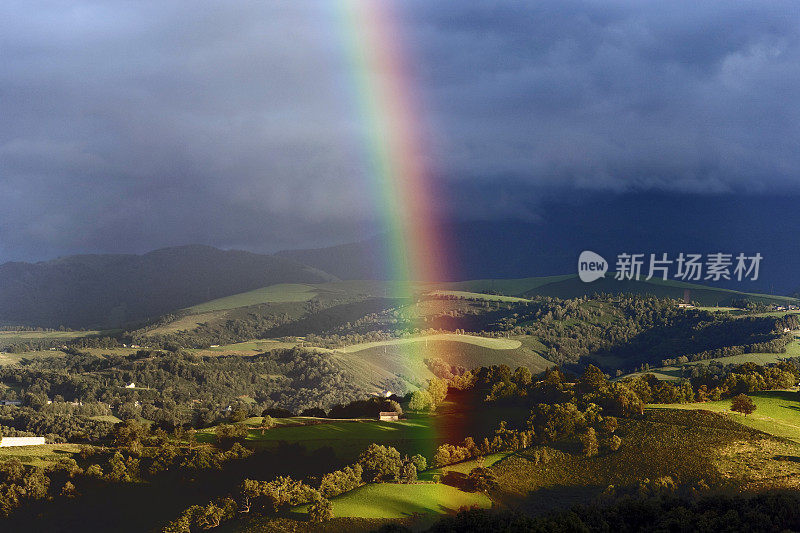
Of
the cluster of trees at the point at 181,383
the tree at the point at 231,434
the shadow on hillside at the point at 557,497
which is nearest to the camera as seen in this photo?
the shadow on hillside at the point at 557,497

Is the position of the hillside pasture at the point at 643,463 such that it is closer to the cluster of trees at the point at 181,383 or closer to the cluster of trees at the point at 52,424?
the cluster of trees at the point at 52,424

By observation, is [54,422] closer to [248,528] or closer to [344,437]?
[344,437]

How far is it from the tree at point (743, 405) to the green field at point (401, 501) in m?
22.7

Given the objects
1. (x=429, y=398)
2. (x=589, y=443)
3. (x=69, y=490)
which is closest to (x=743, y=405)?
(x=589, y=443)

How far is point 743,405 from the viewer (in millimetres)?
64000

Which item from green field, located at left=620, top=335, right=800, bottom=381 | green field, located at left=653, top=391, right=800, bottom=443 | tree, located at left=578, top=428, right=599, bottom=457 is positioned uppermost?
green field, located at left=620, top=335, right=800, bottom=381

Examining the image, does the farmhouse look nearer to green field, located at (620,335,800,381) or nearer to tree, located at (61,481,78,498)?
tree, located at (61,481,78,498)

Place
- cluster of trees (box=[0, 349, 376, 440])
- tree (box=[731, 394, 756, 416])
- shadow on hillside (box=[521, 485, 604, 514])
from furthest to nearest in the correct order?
cluster of trees (box=[0, 349, 376, 440])
tree (box=[731, 394, 756, 416])
shadow on hillside (box=[521, 485, 604, 514])

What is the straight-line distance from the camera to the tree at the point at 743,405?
63844mm

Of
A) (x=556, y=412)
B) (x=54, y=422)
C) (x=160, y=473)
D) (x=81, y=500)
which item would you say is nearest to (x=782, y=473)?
(x=556, y=412)

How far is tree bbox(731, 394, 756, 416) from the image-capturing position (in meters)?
63.8

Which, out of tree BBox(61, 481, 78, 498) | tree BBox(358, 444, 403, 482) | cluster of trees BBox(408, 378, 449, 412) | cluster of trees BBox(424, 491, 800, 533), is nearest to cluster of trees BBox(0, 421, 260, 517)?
tree BBox(61, 481, 78, 498)

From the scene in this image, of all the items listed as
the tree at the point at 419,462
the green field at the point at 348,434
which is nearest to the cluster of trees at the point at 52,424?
the green field at the point at 348,434

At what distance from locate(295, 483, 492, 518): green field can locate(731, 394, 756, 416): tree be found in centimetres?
2267
